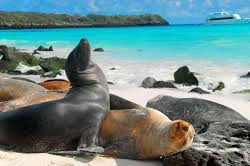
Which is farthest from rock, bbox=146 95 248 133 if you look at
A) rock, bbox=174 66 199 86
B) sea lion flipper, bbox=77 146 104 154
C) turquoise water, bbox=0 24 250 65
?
turquoise water, bbox=0 24 250 65

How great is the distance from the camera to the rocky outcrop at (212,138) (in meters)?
4.60

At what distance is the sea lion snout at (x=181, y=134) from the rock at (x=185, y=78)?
8.99 meters

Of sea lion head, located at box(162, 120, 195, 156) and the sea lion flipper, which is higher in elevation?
sea lion head, located at box(162, 120, 195, 156)

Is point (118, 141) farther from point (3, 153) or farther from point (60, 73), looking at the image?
point (60, 73)

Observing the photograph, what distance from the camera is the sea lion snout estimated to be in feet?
15.1

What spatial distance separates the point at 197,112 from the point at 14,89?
281 cm

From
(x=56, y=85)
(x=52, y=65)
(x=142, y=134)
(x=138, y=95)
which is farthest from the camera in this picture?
(x=52, y=65)

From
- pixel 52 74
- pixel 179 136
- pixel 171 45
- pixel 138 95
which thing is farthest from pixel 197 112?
Result: pixel 171 45

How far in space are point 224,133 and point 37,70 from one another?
39.1 ft

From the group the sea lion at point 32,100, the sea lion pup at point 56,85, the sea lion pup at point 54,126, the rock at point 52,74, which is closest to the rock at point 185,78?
the rock at point 52,74

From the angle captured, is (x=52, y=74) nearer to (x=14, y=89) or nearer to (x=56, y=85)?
(x=56, y=85)

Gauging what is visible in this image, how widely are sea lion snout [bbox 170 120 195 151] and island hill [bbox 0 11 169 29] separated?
101m

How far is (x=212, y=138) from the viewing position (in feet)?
16.5

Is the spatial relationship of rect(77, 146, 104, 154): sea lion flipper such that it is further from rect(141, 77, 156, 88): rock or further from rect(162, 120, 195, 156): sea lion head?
rect(141, 77, 156, 88): rock
